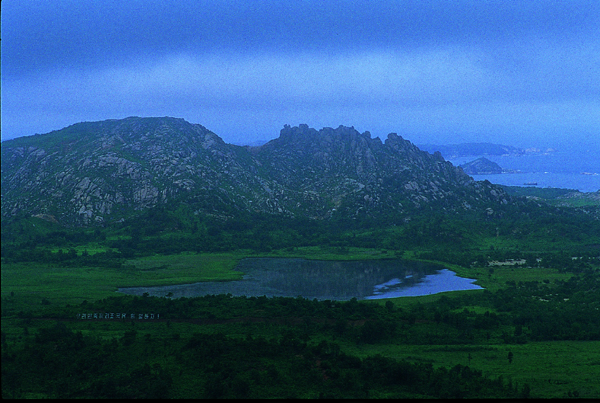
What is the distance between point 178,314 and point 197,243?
2703 inches

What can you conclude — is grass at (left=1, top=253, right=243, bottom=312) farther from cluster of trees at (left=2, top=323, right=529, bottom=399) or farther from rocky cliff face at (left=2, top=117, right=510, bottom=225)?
rocky cliff face at (left=2, top=117, right=510, bottom=225)

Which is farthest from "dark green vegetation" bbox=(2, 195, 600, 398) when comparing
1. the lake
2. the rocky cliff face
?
the rocky cliff face

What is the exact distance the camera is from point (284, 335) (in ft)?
182

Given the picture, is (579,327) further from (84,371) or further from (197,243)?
(197,243)

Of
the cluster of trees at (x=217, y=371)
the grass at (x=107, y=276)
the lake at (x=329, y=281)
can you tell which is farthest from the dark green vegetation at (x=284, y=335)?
the lake at (x=329, y=281)

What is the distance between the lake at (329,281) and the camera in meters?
86.1

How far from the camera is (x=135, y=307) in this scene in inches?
2591

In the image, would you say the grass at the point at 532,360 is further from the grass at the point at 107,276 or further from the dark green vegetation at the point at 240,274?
the grass at the point at 107,276

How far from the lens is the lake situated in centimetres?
8606

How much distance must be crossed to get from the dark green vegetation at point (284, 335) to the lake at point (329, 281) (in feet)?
18.0

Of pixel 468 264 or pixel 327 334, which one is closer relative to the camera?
pixel 327 334

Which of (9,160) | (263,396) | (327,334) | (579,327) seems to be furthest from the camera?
(9,160)

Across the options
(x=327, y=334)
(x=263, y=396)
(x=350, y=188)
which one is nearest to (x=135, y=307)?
(x=327, y=334)

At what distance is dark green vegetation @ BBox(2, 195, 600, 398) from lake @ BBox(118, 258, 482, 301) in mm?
5501
